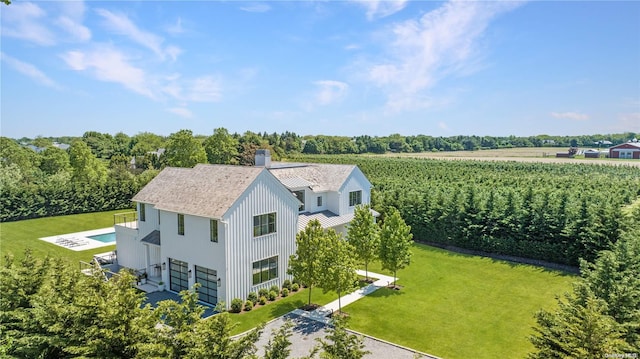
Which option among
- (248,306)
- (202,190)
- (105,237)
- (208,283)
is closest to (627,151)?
(248,306)

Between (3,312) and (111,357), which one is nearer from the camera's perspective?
(111,357)

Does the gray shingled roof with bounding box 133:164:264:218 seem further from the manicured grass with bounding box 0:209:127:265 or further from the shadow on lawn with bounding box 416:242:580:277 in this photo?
the shadow on lawn with bounding box 416:242:580:277

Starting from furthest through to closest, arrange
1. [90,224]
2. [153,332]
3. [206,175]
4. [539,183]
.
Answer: [539,183] < [90,224] < [206,175] < [153,332]

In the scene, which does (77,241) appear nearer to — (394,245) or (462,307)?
(394,245)

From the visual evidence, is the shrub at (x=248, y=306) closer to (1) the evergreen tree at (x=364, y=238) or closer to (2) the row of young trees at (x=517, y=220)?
(1) the evergreen tree at (x=364, y=238)

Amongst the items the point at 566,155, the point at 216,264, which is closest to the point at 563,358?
the point at 216,264

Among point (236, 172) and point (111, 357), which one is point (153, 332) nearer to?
point (111, 357)

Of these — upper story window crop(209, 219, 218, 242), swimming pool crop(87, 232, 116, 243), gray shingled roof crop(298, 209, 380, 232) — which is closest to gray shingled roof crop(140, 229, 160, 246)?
upper story window crop(209, 219, 218, 242)
